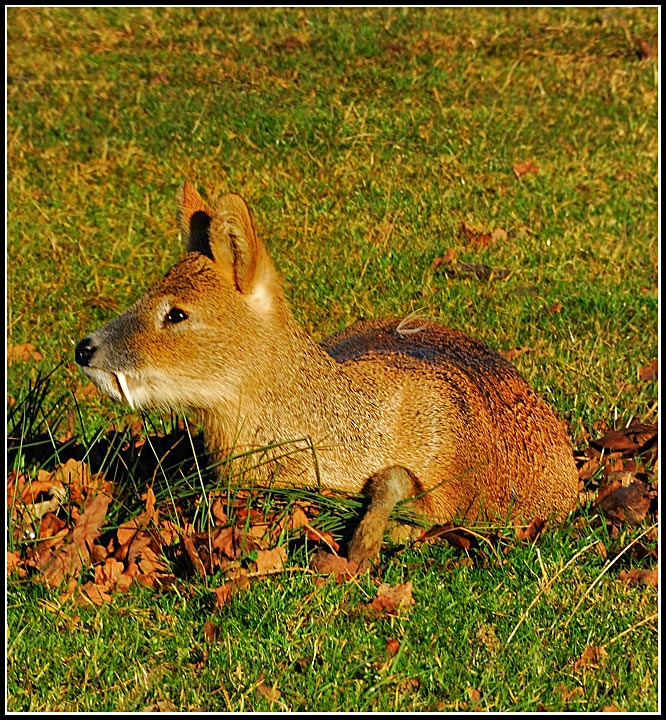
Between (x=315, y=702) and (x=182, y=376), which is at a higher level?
(x=182, y=376)

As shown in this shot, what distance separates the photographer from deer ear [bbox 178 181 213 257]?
14.7 feet

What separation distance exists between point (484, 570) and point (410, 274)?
3610mm

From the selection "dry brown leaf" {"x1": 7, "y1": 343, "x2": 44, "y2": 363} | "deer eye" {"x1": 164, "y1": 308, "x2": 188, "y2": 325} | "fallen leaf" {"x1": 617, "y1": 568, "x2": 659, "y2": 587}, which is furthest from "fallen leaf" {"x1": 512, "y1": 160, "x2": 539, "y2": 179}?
"deer eye" {"x1": 164, "y1": 308, "x2": 188, "y2": 325}

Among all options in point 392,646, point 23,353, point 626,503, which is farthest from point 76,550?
point 23,353

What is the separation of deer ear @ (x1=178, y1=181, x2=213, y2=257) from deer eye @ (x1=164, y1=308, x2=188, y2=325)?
0.31m

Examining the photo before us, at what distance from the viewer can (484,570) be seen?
4406 mm

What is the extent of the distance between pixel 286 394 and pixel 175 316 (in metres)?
0.49

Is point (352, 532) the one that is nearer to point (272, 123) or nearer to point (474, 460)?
point (474, 460)

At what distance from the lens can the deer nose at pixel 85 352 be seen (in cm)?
413

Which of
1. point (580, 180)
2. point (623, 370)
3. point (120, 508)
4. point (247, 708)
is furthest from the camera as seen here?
point (580, 180)

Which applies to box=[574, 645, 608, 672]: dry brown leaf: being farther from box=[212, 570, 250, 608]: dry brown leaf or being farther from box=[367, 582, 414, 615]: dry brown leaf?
box=[212, 570, 250, 608]: dry brown leaf

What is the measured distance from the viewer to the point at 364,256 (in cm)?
793

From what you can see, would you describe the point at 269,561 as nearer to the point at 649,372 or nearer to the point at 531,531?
the point at 531,531

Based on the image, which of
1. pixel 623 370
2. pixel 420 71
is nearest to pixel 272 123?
pixel 420 71
